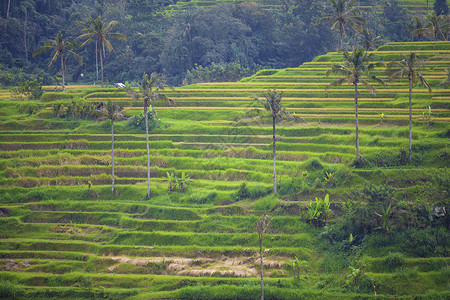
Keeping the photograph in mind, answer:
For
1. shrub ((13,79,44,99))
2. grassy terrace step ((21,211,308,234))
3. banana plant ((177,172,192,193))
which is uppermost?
shrub ((13,79,44,99))

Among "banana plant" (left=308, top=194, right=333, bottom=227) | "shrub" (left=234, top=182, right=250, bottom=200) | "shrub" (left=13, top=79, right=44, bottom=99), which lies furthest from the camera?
"shrub" (left=13, top=79, right=44, bottom=99)

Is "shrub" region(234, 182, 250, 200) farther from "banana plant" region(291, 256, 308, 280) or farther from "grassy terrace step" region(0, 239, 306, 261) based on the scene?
"banana plant" region(291, 256, 308, 280)

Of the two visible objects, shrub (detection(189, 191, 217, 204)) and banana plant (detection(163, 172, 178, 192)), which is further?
banana plant (detection(163, 172, 178, 192))

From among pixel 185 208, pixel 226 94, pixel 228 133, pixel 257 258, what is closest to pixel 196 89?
pixel 226 94

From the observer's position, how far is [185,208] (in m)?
29.8

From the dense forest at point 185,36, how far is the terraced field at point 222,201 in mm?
24275

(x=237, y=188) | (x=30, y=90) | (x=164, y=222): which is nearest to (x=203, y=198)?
(x=237, y=188)

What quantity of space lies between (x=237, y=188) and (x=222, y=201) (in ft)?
4.83

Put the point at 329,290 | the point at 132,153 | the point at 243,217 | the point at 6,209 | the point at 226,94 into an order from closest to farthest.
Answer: the point at 329,290, the point at 243,217, the point at 6,209, the point at 132,153, the point at 226,94

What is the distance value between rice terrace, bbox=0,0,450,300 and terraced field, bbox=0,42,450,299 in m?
0.10

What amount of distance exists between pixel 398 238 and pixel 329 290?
4857 millimetres

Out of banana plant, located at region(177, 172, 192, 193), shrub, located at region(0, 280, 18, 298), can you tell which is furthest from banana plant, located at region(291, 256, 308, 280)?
shrub, located at region(0, 280, 18, 298)

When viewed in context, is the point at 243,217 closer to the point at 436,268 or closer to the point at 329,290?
the point at 329,290

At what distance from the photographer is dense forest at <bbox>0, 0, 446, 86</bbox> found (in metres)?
65.6
